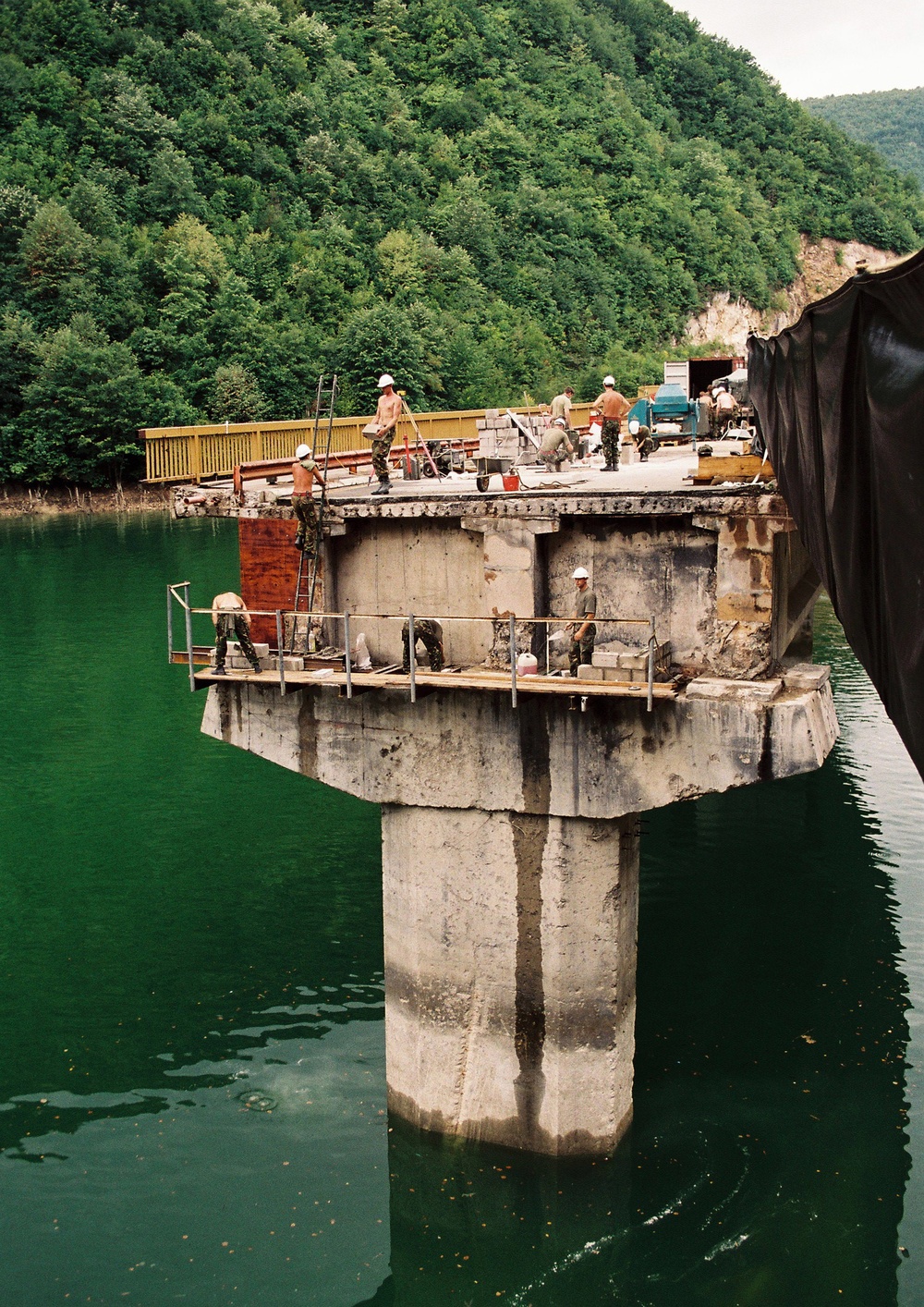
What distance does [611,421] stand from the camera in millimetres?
23062

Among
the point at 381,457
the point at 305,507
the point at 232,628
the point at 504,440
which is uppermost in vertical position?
the point at 504,440

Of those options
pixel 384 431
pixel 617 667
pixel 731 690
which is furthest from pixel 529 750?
pixel 384 431

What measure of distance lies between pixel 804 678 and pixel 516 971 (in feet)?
17.0

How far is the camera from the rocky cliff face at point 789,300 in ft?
357

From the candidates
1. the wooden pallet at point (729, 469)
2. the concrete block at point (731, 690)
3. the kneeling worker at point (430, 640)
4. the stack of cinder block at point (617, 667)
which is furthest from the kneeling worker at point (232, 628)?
the wooden pallet at point (729, 469)

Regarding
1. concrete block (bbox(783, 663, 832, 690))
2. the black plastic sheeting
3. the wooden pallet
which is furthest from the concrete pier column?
the black plastic sheeting

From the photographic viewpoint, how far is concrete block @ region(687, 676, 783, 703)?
15633 mm

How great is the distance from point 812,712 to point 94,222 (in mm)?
67652

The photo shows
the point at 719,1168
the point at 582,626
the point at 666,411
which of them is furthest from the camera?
the point at 666,411

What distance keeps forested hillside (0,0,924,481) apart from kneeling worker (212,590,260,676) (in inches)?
2007

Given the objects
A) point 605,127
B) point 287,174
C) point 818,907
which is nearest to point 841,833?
point 818,907

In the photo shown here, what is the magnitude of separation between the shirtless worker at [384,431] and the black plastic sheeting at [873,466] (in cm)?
845

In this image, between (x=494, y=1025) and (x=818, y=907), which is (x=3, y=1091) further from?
(x=818, y=907)

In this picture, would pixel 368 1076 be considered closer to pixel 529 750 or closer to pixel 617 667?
pixel 529 750
